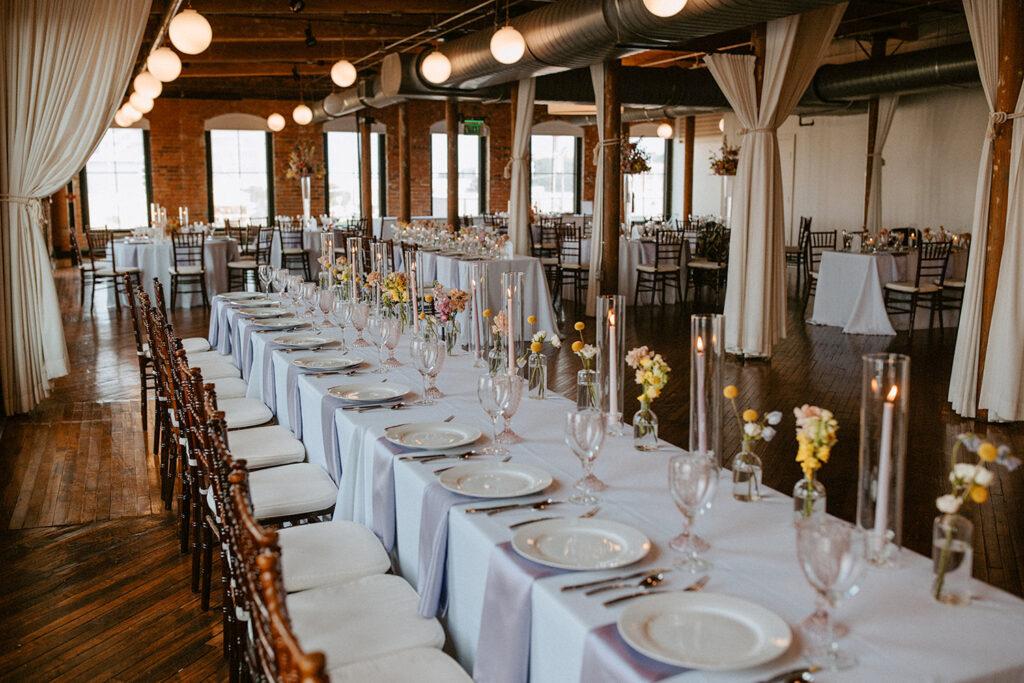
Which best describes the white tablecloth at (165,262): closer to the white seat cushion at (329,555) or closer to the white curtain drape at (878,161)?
the white seat cushion at (329,555)

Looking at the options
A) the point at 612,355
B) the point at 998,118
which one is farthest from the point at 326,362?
Answer: the point at 998,118

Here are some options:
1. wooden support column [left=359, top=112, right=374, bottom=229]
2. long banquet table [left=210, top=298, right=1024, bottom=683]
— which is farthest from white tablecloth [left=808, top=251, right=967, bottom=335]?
wooden support column [left=359, top=112, right=374, bottom=229]

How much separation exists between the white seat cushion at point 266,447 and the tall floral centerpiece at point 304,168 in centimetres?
1318

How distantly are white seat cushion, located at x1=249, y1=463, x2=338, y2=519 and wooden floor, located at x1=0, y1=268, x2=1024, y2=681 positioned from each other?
0.51 metres

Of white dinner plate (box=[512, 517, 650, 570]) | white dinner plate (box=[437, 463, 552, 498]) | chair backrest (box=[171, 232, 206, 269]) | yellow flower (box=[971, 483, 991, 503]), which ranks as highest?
chair backrest (box=[171, 232, 206, 269])

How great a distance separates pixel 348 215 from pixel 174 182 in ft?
11.2

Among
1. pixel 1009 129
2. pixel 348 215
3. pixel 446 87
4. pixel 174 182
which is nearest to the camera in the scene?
pixel 1009 129

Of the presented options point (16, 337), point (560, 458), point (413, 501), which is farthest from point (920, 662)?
point (16, 337)

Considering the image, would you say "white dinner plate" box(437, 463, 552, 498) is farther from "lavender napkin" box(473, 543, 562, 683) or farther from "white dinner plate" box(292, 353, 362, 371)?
"white dinner plate" box(292, 353, 362, 371)

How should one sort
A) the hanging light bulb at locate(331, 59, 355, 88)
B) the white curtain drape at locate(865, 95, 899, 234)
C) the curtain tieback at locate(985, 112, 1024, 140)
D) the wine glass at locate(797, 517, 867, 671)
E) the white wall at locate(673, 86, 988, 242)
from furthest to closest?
the white curtain drape at locate(865, 95, 899, 234), the white wall at locate(673, 86, 988, 242), the hanging light bulb at locate(331, 59, 355, 88), the curtain tieback at locate(985, 112, 1024, 140), the wine glass at locate(797, 517, 867, 671)

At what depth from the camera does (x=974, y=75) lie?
981 cm

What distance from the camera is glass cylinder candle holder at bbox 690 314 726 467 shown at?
2.17 metres

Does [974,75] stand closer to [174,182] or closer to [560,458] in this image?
[560,458]

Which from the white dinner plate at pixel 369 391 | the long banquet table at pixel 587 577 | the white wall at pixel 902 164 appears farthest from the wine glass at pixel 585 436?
the white wall at pixel 902 164
